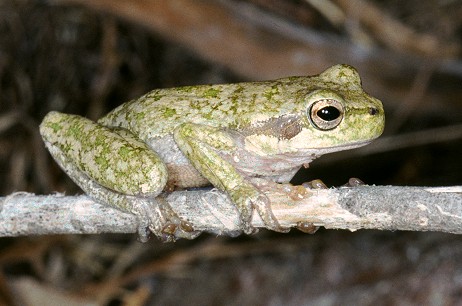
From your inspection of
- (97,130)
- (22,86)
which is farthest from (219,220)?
(22,86)

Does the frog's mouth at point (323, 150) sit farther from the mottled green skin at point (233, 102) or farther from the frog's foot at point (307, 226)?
the frog's foot at point (307, 226)

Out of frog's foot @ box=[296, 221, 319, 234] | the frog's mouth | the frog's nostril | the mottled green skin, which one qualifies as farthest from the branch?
the frog's nostril

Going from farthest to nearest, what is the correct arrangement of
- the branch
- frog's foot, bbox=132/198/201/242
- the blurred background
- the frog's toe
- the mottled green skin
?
the blurred background → the mottled green skin → frog's foot, bbox=132/198/201/242 → the frog's toe → the branch

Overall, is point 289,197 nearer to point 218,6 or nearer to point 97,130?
point 97,130

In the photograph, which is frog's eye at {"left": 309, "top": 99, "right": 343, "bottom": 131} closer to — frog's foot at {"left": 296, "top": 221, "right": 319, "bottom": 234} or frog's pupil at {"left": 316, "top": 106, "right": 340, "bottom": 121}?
frog's pupil at {"left": 316, "top": 106, "right": 340, "bottom": 121}

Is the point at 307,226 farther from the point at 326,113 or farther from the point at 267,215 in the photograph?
the point at 326,113

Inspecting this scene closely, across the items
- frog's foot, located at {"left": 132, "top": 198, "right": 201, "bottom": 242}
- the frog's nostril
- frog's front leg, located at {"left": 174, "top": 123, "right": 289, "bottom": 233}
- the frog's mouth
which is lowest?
frog's foot, located at {"left": 132, "top": 198, "right": 201, "bottom": 242}
